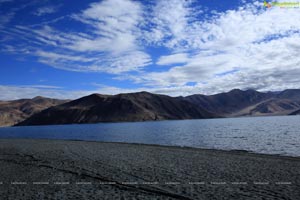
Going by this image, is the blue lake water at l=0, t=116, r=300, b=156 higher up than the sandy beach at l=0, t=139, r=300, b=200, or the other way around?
the sandy beach at l=0, t=139, r=300, b=200

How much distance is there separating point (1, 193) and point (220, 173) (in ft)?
48.7

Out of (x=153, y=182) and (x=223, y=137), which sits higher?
(x=153, y=182)

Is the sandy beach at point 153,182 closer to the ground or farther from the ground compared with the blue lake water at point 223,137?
farther from the ground

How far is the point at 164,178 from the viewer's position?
60.4ft

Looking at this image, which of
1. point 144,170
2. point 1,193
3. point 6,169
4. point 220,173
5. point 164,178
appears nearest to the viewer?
point 1,193

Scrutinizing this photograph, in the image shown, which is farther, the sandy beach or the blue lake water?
the blue lake water

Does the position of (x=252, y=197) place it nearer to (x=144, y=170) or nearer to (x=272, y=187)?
(x=272, y=187)

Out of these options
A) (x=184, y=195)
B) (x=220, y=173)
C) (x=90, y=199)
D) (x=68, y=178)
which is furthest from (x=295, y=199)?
(x=68, y=178)

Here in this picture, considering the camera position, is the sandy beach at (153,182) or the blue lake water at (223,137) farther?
the blue lake water at (223,137)

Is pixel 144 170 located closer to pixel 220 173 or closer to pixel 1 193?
pixel 220 173

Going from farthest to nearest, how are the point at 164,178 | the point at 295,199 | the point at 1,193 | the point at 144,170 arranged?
the point at 144,170 → the point at 164,178 → the point at 1,193 → the point at 295,199

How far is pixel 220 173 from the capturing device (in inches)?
796

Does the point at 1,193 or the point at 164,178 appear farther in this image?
the point at 164,178

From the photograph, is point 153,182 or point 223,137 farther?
point 223,137
